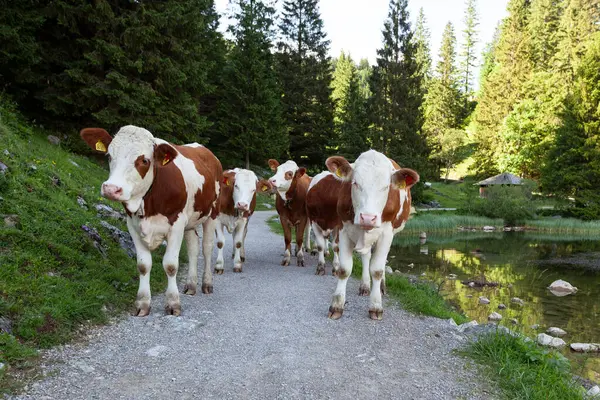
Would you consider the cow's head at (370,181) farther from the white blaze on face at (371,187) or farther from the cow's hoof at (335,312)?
the cow's hoof at (335,312)

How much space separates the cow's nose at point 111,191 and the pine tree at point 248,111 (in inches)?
944

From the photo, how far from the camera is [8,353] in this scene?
127 inches

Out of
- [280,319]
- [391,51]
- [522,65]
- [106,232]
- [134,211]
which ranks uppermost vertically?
[522,65]

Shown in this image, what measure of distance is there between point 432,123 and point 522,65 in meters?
12.8

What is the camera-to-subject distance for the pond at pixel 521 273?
317 inches

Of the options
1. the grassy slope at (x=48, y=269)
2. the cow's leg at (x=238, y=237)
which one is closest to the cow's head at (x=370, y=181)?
the grassy slope at (x=48, y=269)

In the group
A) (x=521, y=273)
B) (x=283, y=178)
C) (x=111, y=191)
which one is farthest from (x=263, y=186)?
(x=521, y=273)

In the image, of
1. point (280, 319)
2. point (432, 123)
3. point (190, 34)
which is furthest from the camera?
point (432, 123)

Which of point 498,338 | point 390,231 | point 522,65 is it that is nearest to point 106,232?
point 390,231

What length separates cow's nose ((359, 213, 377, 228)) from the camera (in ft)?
14.2

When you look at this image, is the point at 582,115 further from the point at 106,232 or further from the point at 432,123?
the point at 106,232

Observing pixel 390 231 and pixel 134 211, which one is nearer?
pixel 134 211

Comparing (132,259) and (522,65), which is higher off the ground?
(522,65)

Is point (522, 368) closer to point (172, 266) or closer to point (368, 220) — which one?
point (368, 220)
